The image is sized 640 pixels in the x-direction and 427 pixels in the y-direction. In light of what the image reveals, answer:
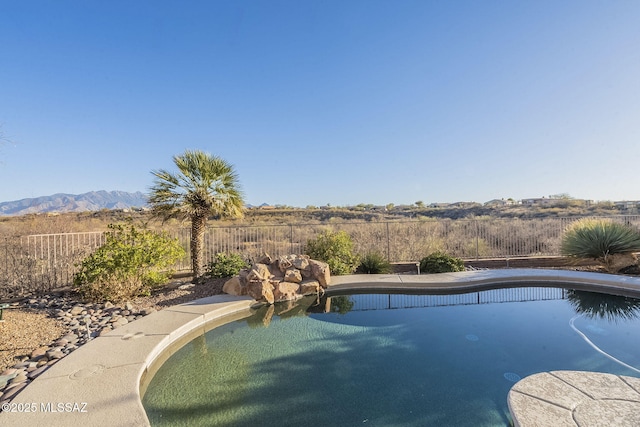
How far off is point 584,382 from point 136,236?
727 centimetres

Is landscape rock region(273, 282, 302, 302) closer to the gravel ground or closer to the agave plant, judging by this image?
the gravel ground

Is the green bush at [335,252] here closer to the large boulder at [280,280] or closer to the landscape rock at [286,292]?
the large boulder at [280,280]

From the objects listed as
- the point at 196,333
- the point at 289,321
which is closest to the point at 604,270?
the point at 289,321

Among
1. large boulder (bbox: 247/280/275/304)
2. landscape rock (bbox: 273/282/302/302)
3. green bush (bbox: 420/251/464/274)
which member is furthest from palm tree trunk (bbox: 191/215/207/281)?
green bush (bbox: 420/251/464/274)

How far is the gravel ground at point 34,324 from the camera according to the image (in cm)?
367

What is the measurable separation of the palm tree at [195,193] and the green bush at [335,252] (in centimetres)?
226

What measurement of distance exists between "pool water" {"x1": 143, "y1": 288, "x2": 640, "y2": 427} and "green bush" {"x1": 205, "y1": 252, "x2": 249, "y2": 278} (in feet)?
6.19

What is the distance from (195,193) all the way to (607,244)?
34.7ft

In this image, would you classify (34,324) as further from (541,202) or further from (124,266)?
(541,202)

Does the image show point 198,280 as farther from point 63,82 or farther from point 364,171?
point 364,171

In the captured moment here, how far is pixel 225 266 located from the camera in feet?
23.3

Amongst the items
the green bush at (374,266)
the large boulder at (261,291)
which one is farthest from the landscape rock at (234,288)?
the green bush at (374,266)

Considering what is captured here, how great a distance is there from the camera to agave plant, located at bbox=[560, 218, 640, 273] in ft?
25.4

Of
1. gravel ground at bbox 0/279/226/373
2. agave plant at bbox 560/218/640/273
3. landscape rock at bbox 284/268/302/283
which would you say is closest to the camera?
gravel ground at bbox 0/279/226/373
